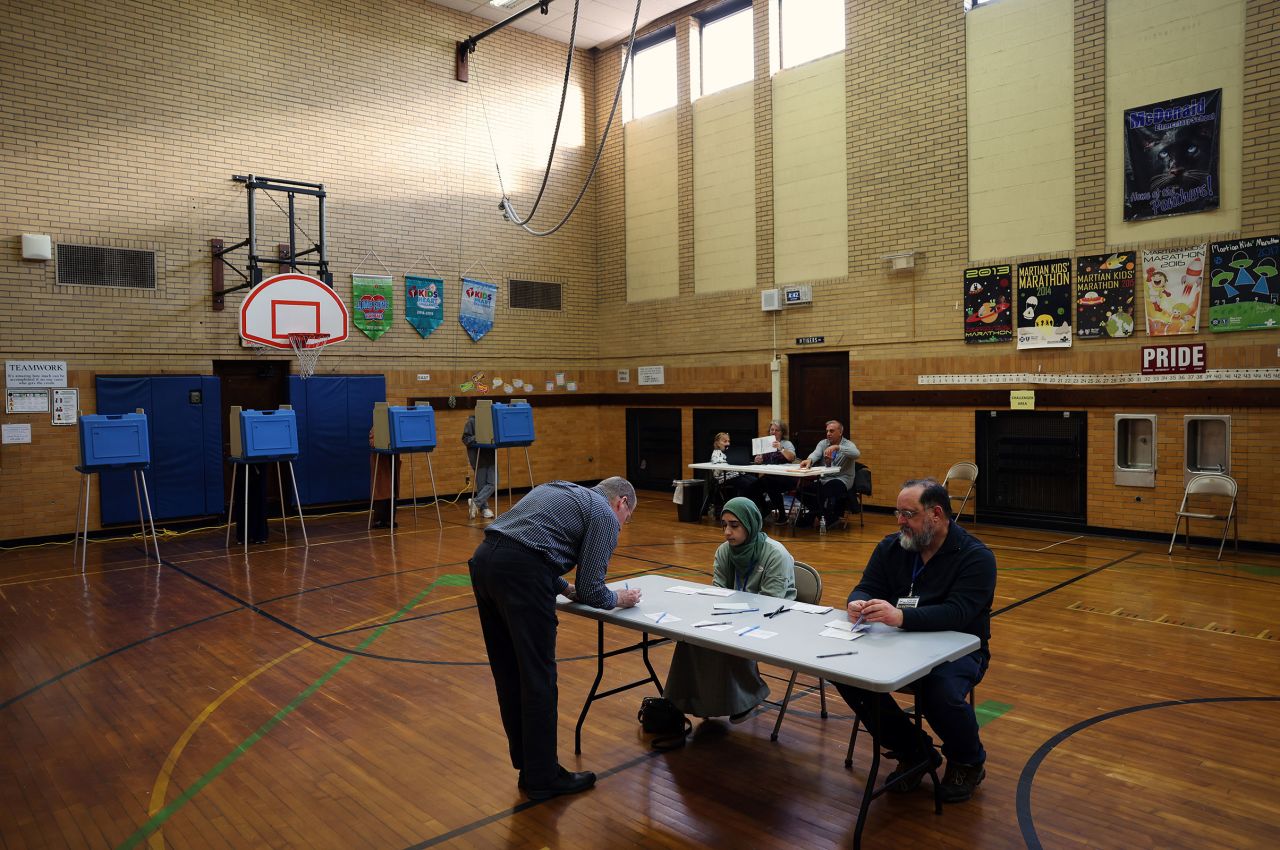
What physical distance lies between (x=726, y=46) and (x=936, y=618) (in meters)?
12.0

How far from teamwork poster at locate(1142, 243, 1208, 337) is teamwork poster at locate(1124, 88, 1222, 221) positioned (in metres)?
0.46

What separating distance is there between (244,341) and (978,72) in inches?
396

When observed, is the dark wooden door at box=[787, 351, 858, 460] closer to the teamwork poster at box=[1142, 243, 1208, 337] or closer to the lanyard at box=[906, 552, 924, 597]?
the teamwork poster at box=[1142, 243, 1208, 337]

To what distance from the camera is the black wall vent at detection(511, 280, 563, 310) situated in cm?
1444

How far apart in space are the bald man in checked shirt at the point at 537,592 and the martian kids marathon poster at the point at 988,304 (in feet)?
26.1

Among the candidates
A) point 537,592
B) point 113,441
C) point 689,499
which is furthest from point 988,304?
point 113,441

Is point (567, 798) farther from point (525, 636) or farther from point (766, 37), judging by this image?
point (766, 37)

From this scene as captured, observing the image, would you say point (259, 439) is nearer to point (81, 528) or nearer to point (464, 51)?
point (81, 528)

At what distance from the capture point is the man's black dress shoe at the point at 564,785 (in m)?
3.81

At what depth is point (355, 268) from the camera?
1252 centimetres

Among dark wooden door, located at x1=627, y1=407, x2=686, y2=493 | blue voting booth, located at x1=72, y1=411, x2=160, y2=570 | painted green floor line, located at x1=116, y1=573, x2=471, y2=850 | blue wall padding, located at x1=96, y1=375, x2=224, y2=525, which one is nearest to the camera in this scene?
painted green floor line, located at x1=116, y1=573, x2=471, y2=850

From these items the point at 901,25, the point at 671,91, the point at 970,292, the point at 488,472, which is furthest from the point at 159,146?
the point at 970,292

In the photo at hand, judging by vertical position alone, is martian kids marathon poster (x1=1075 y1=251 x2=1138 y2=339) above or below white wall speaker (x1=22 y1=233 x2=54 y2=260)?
below

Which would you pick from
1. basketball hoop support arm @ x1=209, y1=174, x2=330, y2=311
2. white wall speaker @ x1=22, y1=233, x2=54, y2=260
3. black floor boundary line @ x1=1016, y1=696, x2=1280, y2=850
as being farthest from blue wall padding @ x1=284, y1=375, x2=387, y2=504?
black floor boundary line @ x1=1016, y1=696, x2=1280, y2=850
